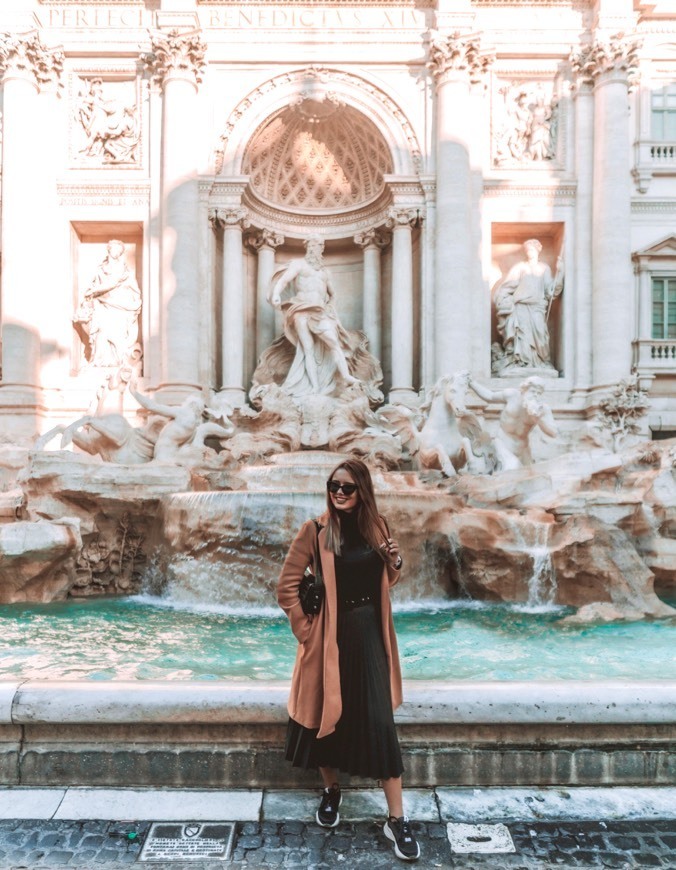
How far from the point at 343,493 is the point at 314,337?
36.8ft

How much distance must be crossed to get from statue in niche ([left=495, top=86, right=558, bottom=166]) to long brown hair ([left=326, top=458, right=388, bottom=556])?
1372 centimetres

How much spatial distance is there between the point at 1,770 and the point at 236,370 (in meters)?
11.6

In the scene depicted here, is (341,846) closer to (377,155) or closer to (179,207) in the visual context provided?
(179,207)

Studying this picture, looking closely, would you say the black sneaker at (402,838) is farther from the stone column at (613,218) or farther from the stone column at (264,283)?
the stone column at (264,283)

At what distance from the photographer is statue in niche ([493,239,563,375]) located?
14.4m

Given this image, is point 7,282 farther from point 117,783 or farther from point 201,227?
point 117,783

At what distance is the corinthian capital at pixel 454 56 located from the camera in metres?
13.7

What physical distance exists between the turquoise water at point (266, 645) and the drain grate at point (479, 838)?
178 cm

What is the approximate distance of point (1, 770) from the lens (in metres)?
3.05

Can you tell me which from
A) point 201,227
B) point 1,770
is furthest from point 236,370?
point 1,770

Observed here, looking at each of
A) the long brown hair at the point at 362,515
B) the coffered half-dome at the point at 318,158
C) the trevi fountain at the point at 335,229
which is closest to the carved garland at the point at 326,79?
the trevi fountain at the point at 335,229

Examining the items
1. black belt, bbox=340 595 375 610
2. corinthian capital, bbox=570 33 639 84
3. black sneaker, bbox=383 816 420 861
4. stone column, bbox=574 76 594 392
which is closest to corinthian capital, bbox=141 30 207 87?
corinthian capital, bbox=570 33 639 84

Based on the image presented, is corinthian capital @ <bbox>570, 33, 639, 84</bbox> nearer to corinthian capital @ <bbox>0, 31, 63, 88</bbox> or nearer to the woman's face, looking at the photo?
corinthian capital @ <bbox>0, 31, 63, 88</bbox>

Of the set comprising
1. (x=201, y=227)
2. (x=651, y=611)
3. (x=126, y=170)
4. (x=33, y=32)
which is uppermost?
(x=33, y=32)
